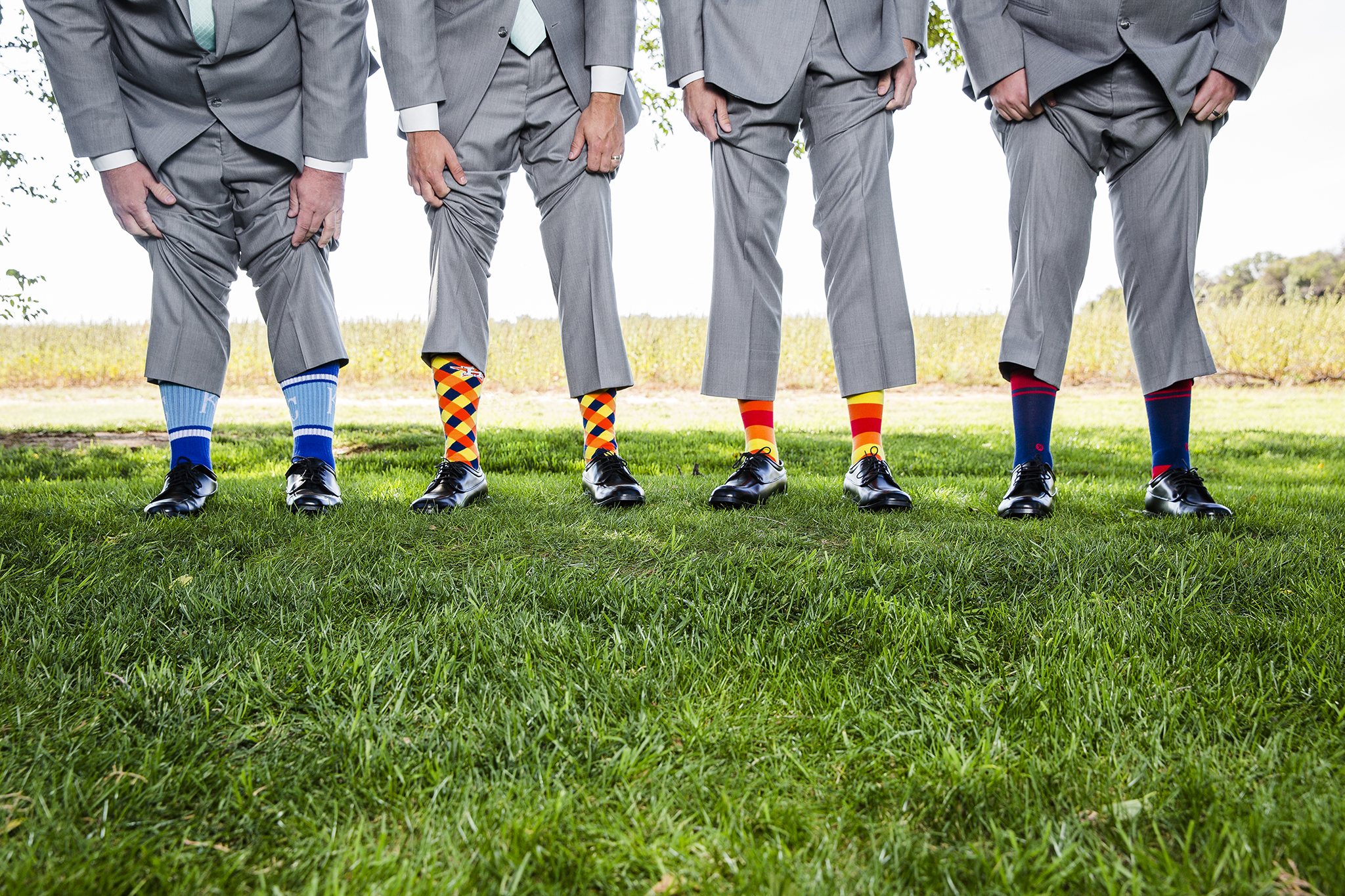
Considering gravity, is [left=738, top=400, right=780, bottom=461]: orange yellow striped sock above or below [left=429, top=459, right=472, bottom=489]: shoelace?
above

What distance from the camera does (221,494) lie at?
8.63 feet

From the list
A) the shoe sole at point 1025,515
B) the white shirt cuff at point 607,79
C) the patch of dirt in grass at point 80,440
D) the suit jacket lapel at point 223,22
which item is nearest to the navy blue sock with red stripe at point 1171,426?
the shoe sole at point 1025,515

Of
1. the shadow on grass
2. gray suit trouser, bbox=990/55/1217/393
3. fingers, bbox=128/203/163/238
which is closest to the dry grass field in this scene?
the shadow on grass

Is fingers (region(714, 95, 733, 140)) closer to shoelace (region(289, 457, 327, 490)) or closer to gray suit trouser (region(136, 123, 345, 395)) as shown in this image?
gray suit trouser (region(136, 123, 345, 395))

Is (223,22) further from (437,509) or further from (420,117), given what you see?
(437,509)

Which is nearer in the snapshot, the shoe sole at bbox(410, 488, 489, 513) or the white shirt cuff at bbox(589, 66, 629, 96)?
the shoe sole at bbox(410, 488, 489, 513)

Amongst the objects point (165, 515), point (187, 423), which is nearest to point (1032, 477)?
point (165, 515)

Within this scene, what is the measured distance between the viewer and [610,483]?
8.10 feet

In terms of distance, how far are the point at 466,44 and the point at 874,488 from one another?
1926mm

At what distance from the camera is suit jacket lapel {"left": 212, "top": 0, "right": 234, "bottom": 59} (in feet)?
7.70

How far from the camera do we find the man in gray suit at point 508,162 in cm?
246

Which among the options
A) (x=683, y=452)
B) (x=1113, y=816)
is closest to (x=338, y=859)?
(x=1113, y=816)

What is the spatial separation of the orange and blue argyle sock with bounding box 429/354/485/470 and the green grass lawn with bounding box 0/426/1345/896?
0.58 m

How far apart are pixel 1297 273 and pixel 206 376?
52.7 m
